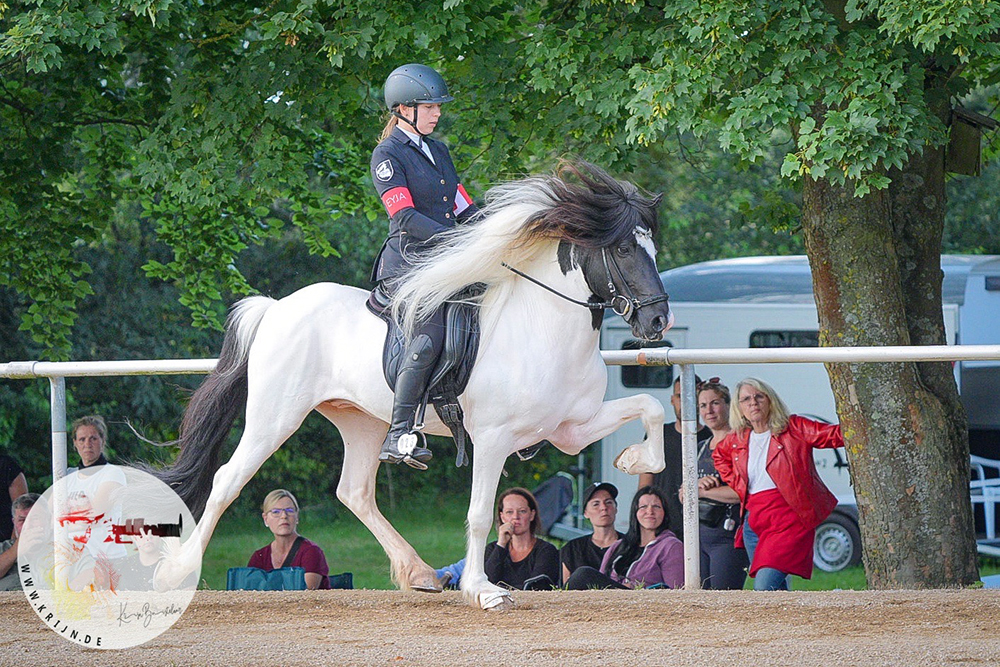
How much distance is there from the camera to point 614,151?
325 inches

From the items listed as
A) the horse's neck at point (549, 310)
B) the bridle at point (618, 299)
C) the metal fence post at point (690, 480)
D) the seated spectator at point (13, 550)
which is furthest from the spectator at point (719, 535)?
the seated spectator at point (13, 550)

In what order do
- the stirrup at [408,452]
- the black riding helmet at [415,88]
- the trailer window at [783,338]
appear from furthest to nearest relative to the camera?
the trailer window at [783,338], the black riding helmet at [415,88], the stirrup at [408,452]

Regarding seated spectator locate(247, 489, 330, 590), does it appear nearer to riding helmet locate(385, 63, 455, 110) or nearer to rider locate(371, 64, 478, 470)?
rider locate(371, 64, 478, 470)

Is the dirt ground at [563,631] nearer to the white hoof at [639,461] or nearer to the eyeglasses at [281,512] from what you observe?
the white hoof at [639,461]

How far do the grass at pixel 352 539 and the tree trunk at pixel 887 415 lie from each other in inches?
337

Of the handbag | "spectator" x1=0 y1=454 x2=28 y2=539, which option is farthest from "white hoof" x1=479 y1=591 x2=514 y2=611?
"spectator" x1=0 y1=454 x2=28 y2=539

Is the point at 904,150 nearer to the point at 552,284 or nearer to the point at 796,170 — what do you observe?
the point at 796,170

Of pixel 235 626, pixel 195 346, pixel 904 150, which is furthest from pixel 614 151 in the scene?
pixel 195 346

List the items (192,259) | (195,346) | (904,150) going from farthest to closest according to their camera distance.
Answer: (195,346) < (192,259) < (904,150)

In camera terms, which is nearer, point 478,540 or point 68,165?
point 478,540

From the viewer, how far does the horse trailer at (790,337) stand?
493 inches

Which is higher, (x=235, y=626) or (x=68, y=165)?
(x=68, y=165)

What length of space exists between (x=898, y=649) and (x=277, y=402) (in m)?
3.13

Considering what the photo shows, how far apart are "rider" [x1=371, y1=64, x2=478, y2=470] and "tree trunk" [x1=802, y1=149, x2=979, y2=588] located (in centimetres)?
268
